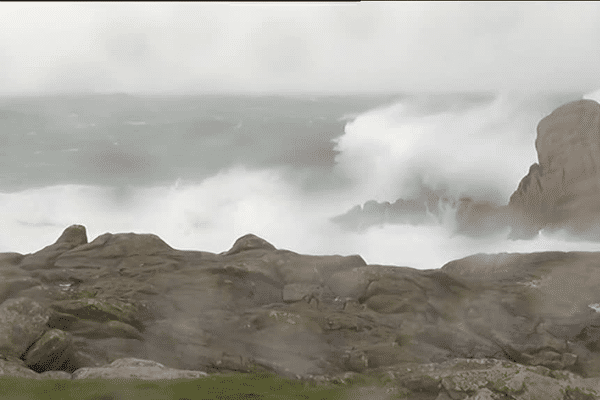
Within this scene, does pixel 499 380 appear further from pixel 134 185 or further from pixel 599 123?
pixel 134 185

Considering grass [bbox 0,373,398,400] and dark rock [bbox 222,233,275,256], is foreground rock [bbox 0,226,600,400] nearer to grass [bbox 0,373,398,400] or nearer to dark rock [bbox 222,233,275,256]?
dark rock [bbox 222,233,275,256]

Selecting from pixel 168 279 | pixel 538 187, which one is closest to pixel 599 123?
pixel 538 187

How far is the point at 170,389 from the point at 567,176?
218 ft

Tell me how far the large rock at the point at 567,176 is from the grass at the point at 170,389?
53.4m

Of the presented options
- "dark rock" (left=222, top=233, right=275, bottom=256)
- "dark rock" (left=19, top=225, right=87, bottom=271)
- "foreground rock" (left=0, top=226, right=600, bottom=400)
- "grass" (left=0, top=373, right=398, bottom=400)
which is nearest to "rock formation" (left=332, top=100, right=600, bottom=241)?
"foreground rock" (left=0, top=226, right=600, bottom=400)

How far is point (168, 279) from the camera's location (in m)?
55.9

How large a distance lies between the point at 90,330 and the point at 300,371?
1737 cm

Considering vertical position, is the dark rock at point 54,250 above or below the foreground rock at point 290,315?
above

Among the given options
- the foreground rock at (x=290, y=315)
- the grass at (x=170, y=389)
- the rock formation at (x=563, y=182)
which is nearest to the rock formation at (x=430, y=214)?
the rock formation at (x=563, y=182)

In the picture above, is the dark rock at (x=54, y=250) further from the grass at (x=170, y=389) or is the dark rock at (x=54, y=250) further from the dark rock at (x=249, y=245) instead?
the grass at (x=170, y=389)

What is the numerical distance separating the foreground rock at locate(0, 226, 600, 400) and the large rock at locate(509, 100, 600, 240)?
23589 mm

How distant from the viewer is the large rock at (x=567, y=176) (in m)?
80.5

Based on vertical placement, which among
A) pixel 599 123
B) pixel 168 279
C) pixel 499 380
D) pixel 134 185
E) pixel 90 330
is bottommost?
pixel 499 380

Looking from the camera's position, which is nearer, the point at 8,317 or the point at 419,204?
the point at 8,317
